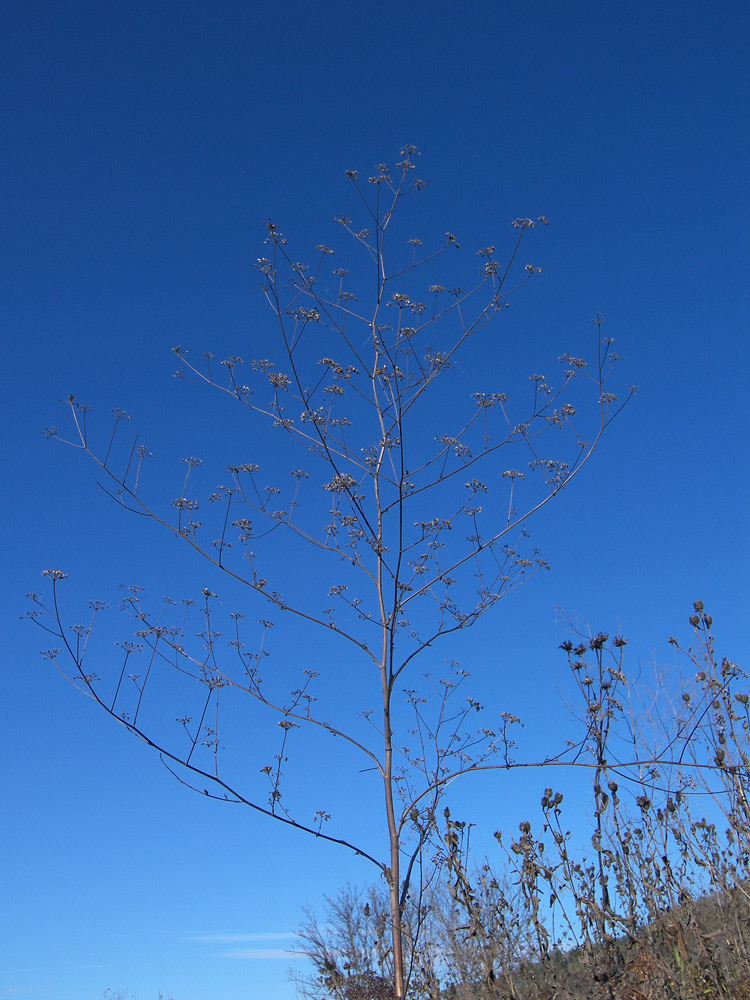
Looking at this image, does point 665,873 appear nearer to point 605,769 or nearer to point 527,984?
point 605,769

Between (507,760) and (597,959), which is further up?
(507,760)

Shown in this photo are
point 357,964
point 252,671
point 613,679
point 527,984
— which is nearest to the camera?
point 527,984

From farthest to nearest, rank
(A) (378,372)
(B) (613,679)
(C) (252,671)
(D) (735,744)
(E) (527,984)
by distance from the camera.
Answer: (A) (378,372) < (C) (252,671) < (B) (613,679) < (E) (527,984) < (D) (735,744)

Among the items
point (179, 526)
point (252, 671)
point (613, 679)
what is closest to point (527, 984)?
point (613, 679)

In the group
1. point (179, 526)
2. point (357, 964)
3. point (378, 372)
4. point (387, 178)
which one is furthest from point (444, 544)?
point (357, 964)

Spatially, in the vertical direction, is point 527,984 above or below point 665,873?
below

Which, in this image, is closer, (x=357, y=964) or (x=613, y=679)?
(x=613, y=679)

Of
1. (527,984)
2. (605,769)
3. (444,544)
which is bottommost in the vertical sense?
(527,984)

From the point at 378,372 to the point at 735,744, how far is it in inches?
107

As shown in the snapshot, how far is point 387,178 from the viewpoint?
14.9 ft

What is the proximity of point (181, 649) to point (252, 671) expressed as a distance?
432 mm

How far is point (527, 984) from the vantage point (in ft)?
11.0

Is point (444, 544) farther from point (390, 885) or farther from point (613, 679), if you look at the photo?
point (390, 885)

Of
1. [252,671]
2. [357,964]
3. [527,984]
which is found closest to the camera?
[527,984]
